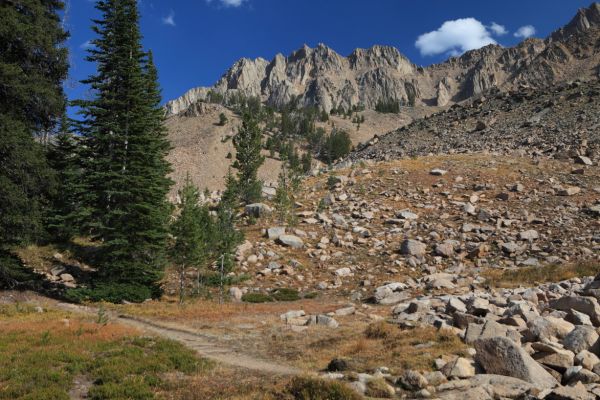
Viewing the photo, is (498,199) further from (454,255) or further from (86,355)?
(86,355)

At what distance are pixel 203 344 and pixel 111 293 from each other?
36.2ft

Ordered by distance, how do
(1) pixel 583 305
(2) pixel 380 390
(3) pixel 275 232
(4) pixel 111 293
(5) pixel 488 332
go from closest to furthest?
(2) pixel 380 390 → (5) pixel 488 332 → (1) pixel 583 305 → (4) pixel 111 293 → (3) pixel 275 232

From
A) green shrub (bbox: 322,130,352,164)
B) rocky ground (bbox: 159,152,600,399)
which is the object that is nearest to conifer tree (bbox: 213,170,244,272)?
rocky ground (bbox: 159,152,600,399)

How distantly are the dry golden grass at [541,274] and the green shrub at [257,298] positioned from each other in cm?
1400

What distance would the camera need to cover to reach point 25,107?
67.4 ft

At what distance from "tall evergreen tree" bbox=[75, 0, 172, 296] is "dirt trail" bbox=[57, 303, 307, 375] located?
4.15 m

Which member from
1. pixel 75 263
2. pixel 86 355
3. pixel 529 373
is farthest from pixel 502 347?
pixel 75 263

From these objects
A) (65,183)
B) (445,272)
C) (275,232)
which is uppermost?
(65,183)

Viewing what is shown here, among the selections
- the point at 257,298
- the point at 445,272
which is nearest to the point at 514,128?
the point at 445,272

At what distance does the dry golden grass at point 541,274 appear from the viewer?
75.7 ft

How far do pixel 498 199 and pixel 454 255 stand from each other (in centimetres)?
1113

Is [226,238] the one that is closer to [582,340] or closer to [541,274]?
[541,274]

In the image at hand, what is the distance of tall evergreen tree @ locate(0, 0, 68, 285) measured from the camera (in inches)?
733

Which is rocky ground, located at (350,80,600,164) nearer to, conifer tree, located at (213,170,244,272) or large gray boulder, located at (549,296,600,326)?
conifer tree, located at (213,170,244,272)
